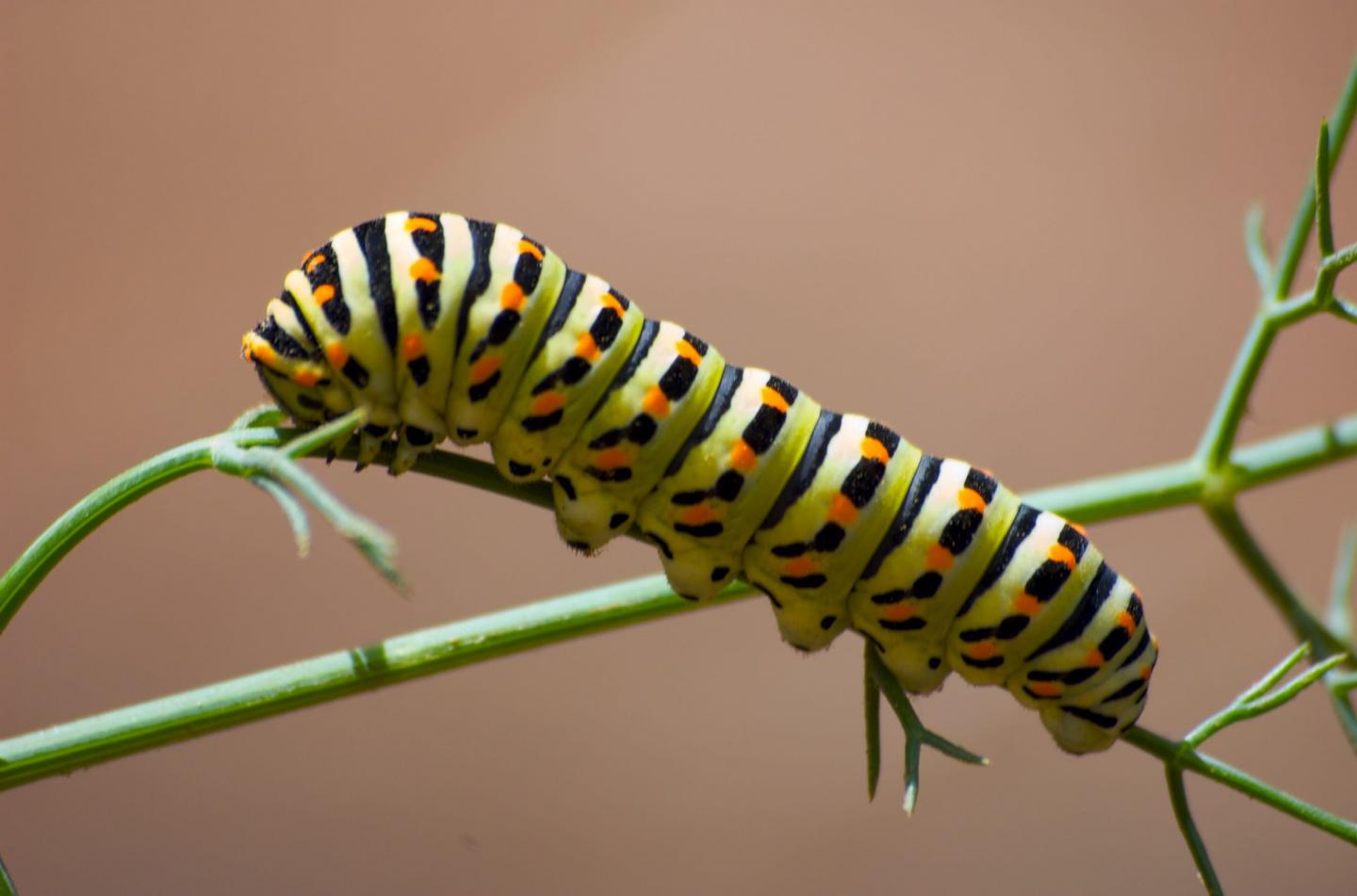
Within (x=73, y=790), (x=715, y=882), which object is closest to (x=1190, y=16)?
(x=715, y=882)

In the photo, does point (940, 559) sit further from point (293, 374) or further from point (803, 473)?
point (293, 374)

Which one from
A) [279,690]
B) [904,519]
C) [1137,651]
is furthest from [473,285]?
[1137,651]

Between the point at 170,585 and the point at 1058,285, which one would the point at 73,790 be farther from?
the point at 1058,285

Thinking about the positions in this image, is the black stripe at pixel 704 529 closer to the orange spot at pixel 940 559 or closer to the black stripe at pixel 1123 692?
the orange spot at pixel 940 559

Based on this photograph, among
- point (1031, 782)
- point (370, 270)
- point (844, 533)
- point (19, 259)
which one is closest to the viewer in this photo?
point (370, 270)

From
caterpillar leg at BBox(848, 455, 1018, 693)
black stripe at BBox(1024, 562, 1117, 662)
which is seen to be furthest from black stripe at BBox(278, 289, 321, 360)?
black stripe at BBox(1024, 562, 1117, 662)

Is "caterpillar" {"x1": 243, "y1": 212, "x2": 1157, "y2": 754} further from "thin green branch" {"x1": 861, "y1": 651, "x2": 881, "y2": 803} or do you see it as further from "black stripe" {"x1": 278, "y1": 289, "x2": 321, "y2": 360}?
"thin green branch" {"x1": 861, "y1": 651, "x2": 881, "y2": 803}
